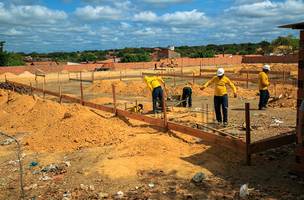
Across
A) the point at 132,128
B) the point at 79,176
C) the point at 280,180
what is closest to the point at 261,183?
the point at 280,180

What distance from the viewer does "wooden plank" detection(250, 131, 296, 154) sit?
24.5 feet

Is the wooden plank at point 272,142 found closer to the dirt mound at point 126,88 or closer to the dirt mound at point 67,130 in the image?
the dirt mound at point 67,130

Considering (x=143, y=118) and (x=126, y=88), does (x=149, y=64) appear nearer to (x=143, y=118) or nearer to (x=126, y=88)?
(x=126, y=88)

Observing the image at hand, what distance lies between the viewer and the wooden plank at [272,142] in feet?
24.5

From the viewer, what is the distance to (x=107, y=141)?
980cm

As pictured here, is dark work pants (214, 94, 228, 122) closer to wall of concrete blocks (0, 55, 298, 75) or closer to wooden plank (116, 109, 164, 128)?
wooden plank (116, 109, 164, 128)

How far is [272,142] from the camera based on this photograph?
777 cm

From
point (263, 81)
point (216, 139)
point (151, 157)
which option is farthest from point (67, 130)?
point (263, 81)

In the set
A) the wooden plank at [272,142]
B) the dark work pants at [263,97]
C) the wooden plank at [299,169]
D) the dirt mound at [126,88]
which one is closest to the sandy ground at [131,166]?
the wooden plank at [299,169]

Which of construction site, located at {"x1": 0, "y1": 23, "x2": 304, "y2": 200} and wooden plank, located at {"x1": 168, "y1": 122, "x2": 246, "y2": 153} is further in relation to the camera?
wooden plank, located at {"x1": 168, "y1": 122, "x2": 246, "y2": 153}

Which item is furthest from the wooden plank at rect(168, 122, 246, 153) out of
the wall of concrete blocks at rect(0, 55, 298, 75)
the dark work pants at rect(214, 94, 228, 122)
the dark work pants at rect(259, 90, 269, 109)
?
the wall of concrete blocks at rect(0, 55, 298, 75)

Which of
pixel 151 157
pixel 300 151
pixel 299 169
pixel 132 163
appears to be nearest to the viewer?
pixel 300 151

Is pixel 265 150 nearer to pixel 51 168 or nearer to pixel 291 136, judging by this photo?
pixel 291 136

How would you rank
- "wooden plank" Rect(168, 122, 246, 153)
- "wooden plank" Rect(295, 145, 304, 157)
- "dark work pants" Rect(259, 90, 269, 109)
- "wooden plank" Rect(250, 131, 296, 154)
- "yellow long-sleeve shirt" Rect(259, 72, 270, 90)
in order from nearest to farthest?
"wooden plank" Rect(295, 145, 304, 157)
"wooden plank" Rect(250, 131, 296, 154)
"wooden plank" Rect(168, 122, 246, 153)
"yellow long-sleeve shirt" Rect(259, 72, 270, 90)
"dark work pants" Rect(259, 90, 269, 109)
